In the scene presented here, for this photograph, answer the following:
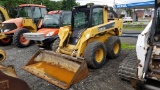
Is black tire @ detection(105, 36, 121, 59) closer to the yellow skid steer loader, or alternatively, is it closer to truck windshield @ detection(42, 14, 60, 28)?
the yellow skid steer loader

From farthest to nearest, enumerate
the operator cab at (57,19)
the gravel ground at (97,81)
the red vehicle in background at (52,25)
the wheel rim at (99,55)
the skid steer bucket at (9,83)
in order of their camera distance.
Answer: the operator cab at (57,19)
the red vehicle in background at (52,25)
the wheel rim at (99,55)
the gravel ground at (97,81)
the skid steer bucket at (9,83)

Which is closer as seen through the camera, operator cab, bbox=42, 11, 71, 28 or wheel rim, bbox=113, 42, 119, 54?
wheel rim, bbox=113, 42, 119, 54

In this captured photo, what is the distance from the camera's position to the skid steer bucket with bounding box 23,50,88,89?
443cm

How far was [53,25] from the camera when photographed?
9062 millimetres

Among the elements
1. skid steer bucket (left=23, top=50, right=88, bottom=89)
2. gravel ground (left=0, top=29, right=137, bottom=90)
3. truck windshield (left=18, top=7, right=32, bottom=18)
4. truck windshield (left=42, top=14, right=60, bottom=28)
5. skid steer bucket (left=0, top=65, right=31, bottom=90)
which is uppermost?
truck windshield (left=18, top=7, right=32, bottom=18)

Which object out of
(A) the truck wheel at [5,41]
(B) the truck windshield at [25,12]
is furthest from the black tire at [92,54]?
(A) the truck wheel at [5,41]

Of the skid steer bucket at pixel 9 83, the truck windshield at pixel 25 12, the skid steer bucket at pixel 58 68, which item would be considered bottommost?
the skid steer bucket at pixel 58 68

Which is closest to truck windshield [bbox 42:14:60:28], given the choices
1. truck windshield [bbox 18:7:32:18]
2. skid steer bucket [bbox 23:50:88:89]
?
truck windshield [bbox 18:7:32:18]

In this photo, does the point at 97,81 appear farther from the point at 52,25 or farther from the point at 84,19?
the point at 52,25

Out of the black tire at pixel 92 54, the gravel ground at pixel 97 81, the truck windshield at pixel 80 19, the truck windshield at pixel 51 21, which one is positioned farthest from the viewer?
the truck windshield at pixel 51 21

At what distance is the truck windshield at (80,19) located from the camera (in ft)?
21.2

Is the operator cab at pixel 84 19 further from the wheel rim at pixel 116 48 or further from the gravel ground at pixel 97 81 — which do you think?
the gravel ground at pixel 97 81

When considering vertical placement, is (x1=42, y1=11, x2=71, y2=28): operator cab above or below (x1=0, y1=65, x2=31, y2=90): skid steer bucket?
above

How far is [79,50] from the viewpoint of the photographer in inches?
225
